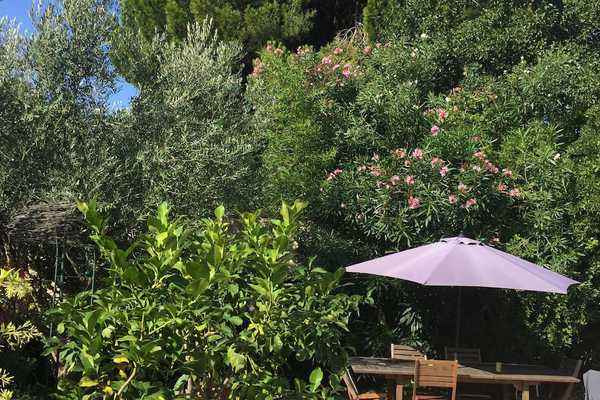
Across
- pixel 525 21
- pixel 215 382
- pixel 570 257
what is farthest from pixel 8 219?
pixel 525 21

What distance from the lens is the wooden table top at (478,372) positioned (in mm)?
6102

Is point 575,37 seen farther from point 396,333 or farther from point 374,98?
point 396,333

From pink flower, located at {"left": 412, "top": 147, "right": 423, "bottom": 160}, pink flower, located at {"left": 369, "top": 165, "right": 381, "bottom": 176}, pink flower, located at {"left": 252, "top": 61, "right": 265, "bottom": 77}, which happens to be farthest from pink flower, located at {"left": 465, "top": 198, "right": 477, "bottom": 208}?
pink flower, located at {"left": 252, "top": 61, "right": 265, "bottom": 77}

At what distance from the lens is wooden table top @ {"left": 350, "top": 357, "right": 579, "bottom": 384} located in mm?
6102

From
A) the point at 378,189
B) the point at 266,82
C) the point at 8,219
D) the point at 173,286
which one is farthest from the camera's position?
the point at 266,82

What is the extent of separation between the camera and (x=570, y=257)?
686 centimetres

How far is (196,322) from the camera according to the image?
3.93m

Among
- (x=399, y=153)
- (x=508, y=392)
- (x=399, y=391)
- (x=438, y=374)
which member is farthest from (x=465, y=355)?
(x=399, y=153)

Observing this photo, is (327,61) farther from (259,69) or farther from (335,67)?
(259,69)

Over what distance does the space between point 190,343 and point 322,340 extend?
917mm

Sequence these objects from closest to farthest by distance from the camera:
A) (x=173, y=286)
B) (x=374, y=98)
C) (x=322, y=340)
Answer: (x=173, y=286), (x=322, y=340), (x=374, y=98)

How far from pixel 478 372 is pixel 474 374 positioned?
14cm

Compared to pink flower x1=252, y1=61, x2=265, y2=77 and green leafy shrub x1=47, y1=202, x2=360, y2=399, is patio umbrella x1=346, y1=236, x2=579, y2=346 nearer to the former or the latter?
green leafy shrub x1=47, y1=202, x2=360, y2=399

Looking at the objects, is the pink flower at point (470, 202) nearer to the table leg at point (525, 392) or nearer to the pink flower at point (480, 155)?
the pink flower at point (480, 155)
